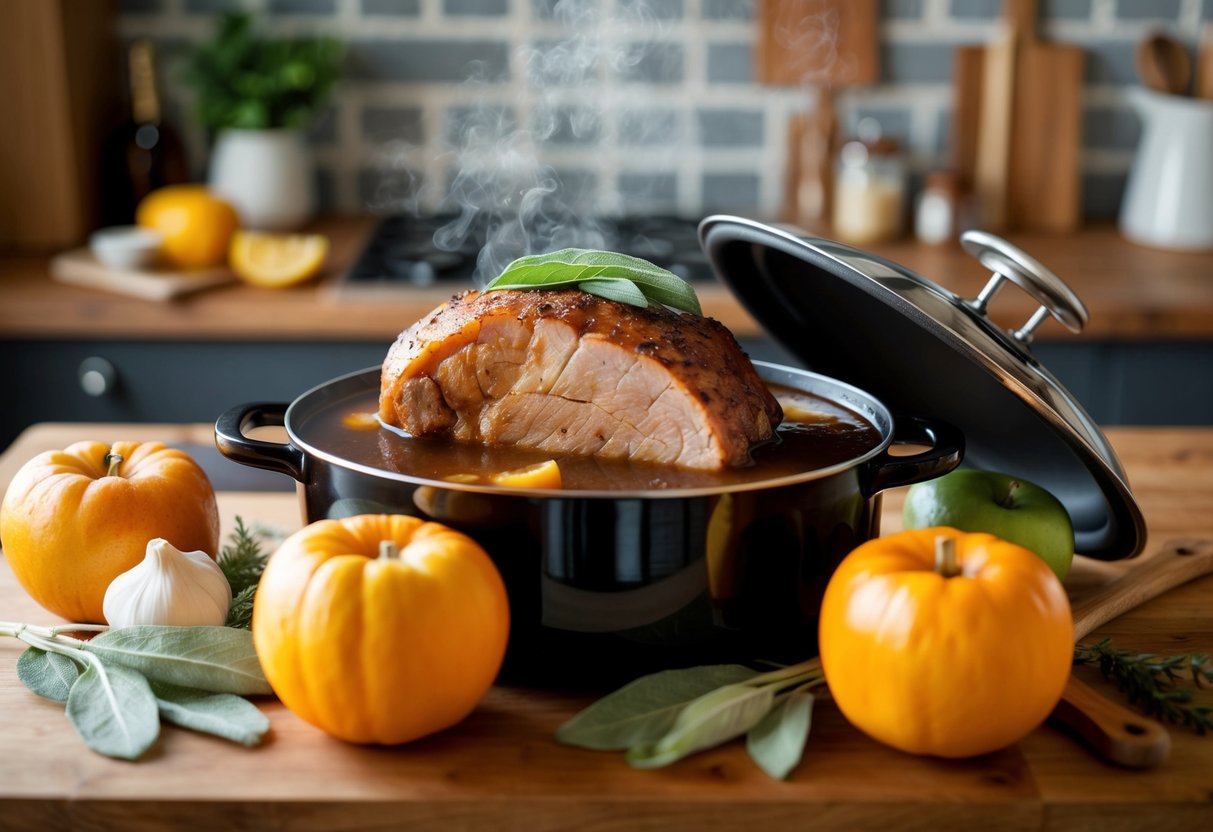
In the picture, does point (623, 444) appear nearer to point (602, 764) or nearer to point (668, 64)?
point (602, 764)

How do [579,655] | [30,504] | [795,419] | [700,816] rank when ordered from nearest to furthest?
[700,816] < [579,655] < [30,504] < [795,419]

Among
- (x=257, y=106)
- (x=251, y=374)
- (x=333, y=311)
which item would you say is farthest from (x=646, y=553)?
(x=257, y=106)

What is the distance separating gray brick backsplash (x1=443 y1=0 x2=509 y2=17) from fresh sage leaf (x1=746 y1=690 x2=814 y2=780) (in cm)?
231

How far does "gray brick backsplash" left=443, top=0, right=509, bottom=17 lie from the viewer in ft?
9.86

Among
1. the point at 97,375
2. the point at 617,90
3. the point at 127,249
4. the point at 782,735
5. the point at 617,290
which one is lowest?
the point at 97,375

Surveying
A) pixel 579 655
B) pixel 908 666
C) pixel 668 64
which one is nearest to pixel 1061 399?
pixel 908 666

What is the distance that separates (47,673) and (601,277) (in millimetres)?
548

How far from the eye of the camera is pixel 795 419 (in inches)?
50.1

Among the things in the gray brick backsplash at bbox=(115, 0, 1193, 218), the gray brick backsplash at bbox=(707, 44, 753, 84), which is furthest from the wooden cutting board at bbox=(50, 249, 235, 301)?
the gray brick backsplash at bbox=(707, 44, 753, 84)

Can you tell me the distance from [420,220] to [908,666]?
7.52ft

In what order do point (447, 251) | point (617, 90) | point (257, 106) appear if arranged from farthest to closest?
point (617, 90) → point (257, 106) → point (447, 251)

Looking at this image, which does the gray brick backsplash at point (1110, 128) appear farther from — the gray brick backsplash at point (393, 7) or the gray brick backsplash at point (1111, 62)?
the gray brick backsplash at point (393, 7)

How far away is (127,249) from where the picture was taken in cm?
253

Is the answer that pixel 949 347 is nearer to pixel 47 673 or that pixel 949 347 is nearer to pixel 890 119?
pixel 47 673
